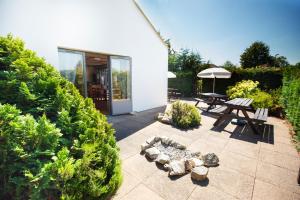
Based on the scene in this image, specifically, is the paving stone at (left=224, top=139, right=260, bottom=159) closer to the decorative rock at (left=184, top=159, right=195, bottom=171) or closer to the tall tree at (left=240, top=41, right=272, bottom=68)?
the decorative rock at (left=184, top=159, right=195, bottom=171)

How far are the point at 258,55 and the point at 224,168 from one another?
122ft

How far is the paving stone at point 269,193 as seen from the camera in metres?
2.37

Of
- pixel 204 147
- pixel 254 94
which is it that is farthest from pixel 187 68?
pixel 204 147

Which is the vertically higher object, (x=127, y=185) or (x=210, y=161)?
(x=210, y=161)

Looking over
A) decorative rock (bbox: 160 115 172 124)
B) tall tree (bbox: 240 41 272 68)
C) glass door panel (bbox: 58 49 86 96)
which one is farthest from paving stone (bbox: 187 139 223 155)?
tall tree (bbox: 240 41 272 68)

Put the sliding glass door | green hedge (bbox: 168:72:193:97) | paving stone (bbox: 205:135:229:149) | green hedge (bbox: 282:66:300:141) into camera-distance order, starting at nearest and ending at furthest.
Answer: paving stone (bbox: 205:135:229:149) → green hedge (bbox: 282:66:300:141) → the sliding glass door → green hedge (bbox: 168:72:193:97)

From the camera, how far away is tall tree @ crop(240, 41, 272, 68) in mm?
31266

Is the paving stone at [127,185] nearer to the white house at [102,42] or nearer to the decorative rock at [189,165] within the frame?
the decorative rock at [189,165]

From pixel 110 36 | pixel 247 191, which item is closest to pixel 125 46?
pixel 110 36

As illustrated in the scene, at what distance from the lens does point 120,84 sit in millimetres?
6848

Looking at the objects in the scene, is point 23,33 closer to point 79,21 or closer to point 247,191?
point 79,21

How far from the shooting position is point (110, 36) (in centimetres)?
607

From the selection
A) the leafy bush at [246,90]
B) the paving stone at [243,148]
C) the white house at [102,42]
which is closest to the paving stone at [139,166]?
the paving stone at [243,148]

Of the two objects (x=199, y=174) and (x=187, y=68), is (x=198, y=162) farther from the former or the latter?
(x=187, y=68)
